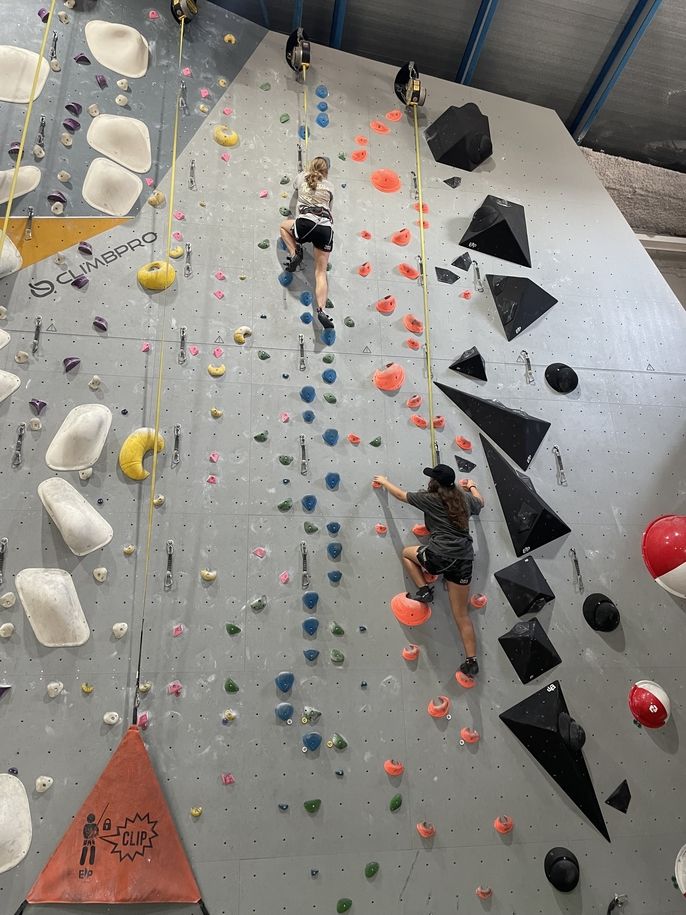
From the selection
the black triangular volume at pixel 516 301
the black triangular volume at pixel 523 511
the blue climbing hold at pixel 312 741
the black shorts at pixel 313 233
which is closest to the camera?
the blue climbing hold at pixel 312 741

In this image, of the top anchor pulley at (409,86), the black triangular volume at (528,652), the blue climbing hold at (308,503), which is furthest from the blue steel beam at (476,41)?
the black triangular volume at (528,652)

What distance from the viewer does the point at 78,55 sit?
392 cm

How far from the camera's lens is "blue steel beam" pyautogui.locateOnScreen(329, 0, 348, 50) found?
4.75m

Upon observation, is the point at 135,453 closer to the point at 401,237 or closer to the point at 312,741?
the point at 312,741

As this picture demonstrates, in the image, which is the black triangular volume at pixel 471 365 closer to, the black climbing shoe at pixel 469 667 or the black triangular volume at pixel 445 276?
the black triangular volume at pixel 445 276

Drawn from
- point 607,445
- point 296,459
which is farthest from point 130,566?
point 607,445

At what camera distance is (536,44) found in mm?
5145

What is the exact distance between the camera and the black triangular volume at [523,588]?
3.59 meters

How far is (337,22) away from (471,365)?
264cm

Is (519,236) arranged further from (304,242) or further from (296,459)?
(296,459)

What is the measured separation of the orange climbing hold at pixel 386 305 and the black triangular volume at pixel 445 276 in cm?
37

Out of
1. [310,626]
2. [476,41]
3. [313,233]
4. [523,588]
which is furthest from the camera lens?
[476,41]

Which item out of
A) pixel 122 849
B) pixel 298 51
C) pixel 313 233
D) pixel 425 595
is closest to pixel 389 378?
pixel 313 233

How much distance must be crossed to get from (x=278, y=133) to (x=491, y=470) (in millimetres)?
2337
